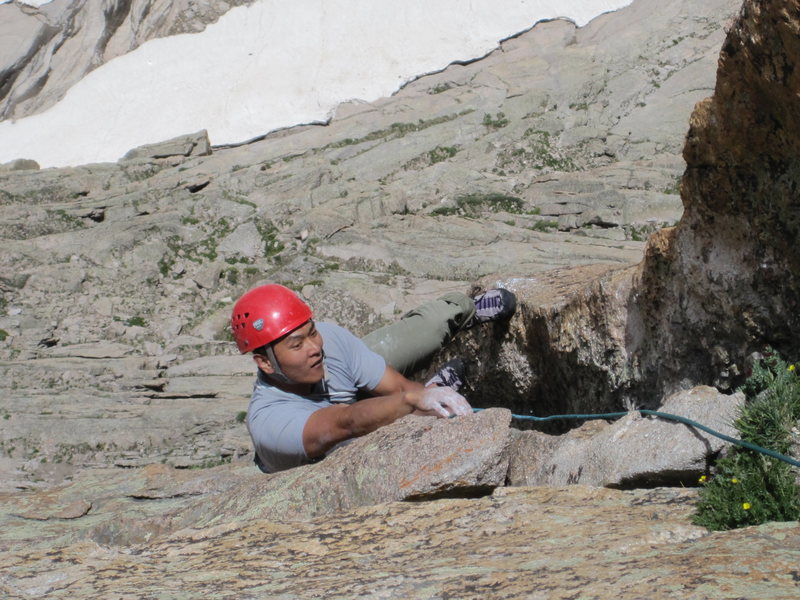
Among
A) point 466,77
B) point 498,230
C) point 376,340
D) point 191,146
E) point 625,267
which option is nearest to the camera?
point 625,267

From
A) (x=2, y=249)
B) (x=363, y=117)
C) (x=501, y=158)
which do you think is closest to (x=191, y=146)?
(x=363, y=117)

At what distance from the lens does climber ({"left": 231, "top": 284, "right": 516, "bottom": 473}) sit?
5.93 m

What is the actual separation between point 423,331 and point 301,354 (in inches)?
95.1

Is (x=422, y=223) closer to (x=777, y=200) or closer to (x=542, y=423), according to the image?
(x=542, y=423)

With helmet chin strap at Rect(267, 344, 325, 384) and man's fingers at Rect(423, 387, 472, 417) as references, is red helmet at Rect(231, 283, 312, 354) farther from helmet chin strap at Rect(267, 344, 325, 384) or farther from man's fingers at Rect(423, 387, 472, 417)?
man's fingers at Rect(423, 387, 472, 417)

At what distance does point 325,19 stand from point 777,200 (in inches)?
1375

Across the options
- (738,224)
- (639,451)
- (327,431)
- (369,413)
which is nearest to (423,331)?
(327,431)

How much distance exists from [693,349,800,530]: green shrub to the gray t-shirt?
308 centimetres

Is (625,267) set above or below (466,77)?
below

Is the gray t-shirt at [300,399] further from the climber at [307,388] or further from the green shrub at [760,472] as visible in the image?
the green shrub at [760,472]

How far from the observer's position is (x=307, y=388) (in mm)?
6898

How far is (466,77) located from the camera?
32.5 meters

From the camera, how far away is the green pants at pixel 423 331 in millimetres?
8586

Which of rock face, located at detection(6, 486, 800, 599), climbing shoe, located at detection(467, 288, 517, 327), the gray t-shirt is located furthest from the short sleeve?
climbing shoe, located at detection(467, 288, 517, 327)
